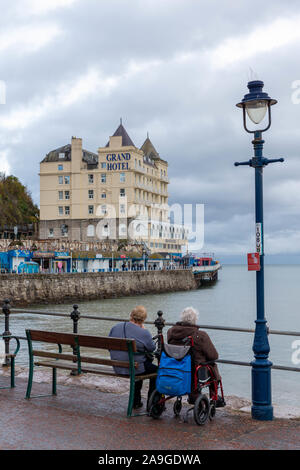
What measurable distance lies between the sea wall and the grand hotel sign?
17.0 metres

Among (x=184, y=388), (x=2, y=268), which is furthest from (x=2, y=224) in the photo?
(x=184, y=388)

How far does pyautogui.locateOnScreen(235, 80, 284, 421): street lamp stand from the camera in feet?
24.0

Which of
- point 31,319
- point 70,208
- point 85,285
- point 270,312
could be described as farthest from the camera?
point 70,208

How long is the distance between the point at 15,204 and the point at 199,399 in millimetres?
91597

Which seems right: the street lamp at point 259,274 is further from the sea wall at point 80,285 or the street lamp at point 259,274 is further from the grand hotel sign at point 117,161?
the grand hotel sign at point 117,161

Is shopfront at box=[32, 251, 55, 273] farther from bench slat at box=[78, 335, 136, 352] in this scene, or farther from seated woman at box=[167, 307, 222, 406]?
seated woman at box=[167, 307, 222, 406]

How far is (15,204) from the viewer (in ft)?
314

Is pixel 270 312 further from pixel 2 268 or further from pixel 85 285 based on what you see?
pixel 2 268

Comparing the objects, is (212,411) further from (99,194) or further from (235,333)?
(99,194)

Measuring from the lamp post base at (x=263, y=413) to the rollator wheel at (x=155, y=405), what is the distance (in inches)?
44.7

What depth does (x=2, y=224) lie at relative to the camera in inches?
3509

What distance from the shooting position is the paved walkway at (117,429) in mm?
6176

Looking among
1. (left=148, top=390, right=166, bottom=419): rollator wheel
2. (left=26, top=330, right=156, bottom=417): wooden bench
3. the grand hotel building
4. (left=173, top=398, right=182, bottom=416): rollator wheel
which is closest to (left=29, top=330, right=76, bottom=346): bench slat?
(left=26, top=330, right=156, bottom=417): wooden bench

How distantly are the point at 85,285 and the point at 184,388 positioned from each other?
49.2 meters
